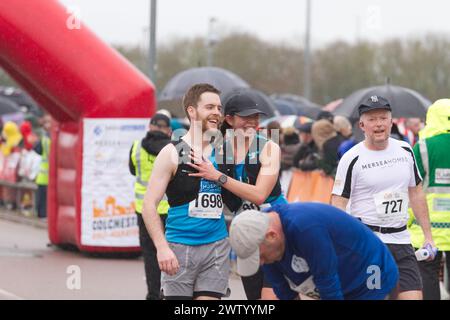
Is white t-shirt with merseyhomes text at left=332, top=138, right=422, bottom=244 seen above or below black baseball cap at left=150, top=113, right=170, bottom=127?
below

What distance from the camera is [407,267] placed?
719 cm

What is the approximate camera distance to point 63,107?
14414mm

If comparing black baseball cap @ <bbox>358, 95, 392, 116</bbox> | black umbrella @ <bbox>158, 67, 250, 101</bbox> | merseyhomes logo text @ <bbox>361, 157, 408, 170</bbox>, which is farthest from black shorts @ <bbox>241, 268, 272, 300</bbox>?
black umbrella @ <bbox>158, 67, 250, 101</bbox>

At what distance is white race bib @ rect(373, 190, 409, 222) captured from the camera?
7324 millimetres

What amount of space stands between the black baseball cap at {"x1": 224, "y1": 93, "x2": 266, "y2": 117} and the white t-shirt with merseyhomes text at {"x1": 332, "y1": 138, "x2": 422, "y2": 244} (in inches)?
29.2

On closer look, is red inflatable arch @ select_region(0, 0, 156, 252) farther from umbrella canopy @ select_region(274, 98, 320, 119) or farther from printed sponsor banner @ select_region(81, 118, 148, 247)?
umbrella canopy @ select_region(274, 98, 320, 119)

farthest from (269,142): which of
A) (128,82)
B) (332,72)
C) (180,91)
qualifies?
(332,72)

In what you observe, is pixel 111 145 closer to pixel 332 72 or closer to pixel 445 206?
pixel 445 206

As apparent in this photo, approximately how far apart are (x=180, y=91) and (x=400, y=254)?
1070 cm

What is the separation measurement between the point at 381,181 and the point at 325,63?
59651mm

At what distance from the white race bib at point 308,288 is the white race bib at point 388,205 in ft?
5.95

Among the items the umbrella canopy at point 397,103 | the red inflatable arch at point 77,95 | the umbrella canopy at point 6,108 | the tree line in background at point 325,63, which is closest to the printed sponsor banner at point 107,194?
the red inflatable arch at point 77,95

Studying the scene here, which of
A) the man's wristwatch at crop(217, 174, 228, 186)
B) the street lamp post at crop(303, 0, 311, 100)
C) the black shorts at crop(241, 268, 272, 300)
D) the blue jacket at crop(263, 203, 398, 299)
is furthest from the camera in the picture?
the street lamp post at crop(303, 0, 311, 100)
